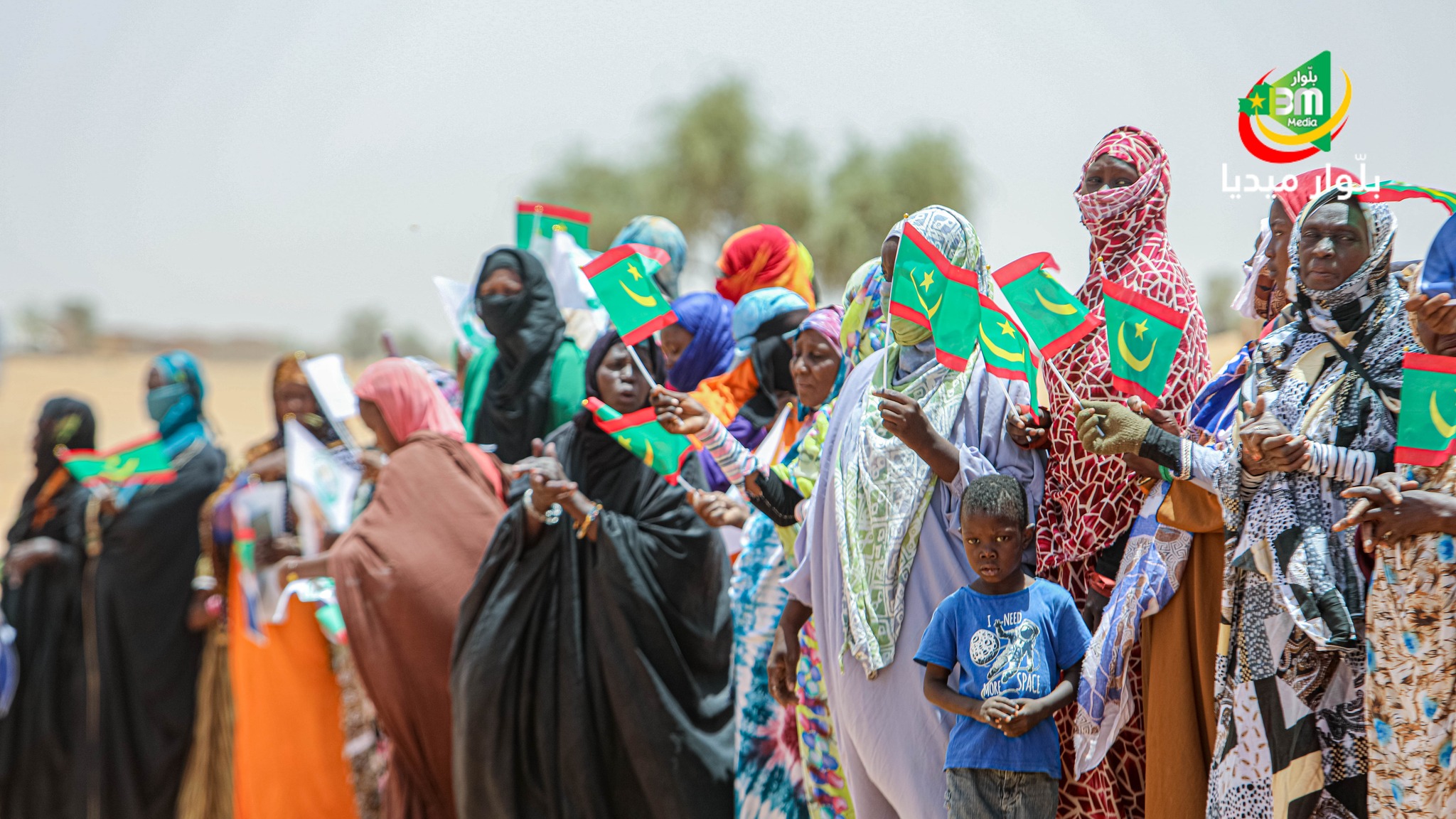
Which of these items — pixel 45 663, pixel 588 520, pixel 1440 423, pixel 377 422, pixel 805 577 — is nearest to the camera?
pixel 1440 423

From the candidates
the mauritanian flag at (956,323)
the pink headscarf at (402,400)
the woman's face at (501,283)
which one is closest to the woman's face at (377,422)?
the pink headscarf at (402,400)

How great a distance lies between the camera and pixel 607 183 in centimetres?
2988

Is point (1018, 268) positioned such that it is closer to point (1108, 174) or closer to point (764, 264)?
point (1108, 174)

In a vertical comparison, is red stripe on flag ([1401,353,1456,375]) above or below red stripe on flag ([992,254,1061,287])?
below

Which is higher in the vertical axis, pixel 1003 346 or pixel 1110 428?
pixel 1003 346

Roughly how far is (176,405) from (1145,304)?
575 centimetres

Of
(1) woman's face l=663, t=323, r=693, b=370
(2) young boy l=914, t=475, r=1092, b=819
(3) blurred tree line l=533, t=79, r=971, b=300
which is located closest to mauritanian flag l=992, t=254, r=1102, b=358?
(2) young boy l=914, t=475, r=1092, b=819

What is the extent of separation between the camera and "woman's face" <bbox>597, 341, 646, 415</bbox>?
185 inches

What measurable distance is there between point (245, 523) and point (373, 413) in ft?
3.60

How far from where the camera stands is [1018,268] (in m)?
3.37

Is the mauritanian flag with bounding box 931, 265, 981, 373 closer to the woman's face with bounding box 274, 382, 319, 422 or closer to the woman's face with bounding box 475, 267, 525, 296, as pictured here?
the woman's face with bounding box 475, 267, 525, 296

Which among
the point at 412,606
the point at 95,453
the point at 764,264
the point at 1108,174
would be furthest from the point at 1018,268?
the point at 95,453

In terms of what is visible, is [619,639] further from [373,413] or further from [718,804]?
[373,413]

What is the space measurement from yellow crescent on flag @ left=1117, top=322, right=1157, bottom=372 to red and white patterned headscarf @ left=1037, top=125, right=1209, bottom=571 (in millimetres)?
212
